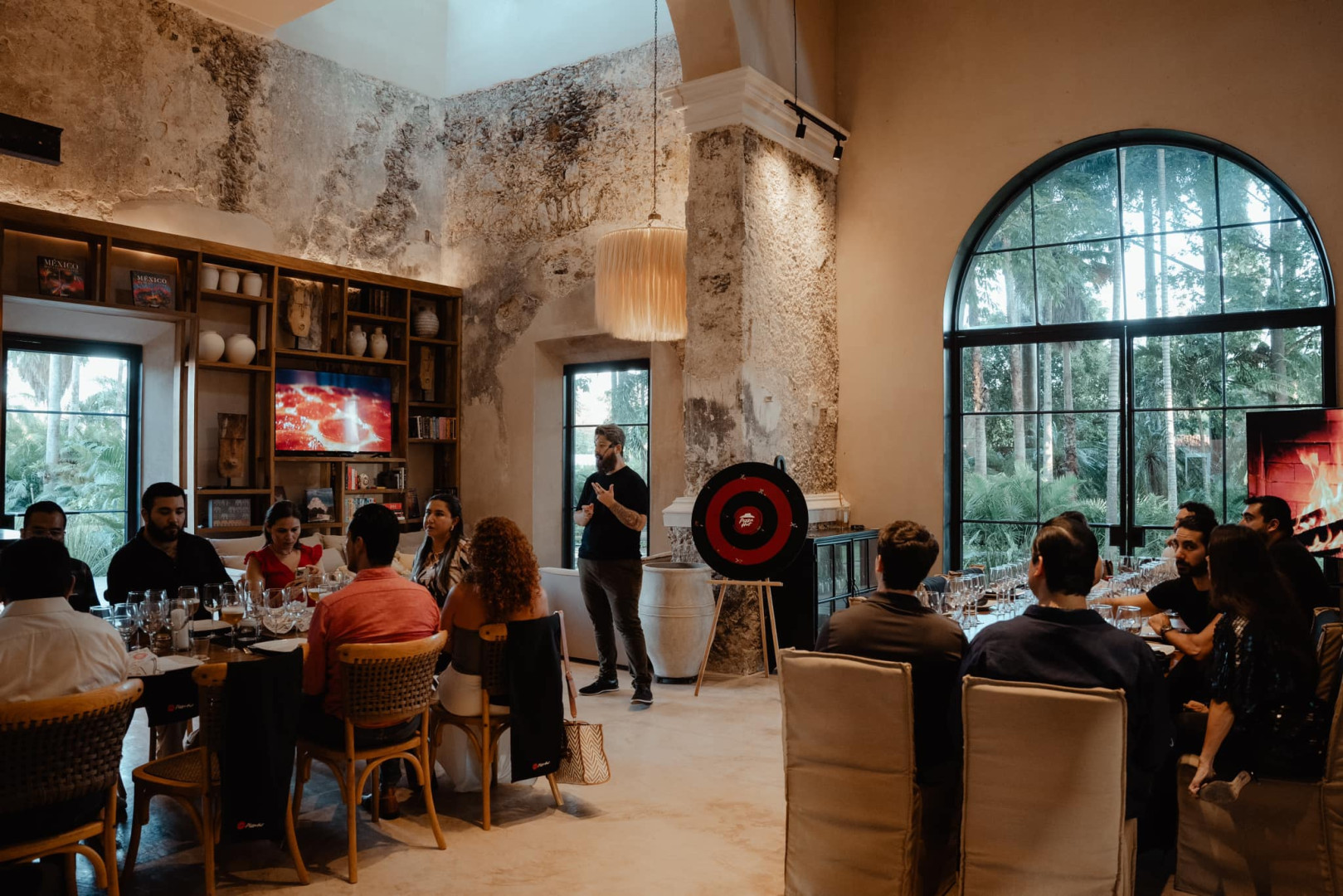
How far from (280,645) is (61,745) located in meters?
1.04

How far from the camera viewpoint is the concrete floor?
9.98 ft

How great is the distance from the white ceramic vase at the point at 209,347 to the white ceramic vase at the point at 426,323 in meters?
1.82

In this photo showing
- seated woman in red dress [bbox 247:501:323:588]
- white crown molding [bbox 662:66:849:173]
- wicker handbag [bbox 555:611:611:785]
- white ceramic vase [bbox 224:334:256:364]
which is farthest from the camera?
white ceramic vase [bbox 224:334:256:364]

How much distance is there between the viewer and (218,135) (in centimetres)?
711

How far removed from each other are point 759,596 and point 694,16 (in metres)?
3.63

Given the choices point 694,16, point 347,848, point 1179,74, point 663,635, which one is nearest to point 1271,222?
point 1179,74

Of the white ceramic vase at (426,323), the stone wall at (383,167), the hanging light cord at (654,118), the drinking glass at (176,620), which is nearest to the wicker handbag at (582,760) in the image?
the drinking glass at (176,620)

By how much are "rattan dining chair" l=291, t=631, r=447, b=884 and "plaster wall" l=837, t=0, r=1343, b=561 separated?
13.7ft

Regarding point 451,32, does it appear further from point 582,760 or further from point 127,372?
point 582,760

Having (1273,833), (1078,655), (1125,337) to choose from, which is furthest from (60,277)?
(1273,833)

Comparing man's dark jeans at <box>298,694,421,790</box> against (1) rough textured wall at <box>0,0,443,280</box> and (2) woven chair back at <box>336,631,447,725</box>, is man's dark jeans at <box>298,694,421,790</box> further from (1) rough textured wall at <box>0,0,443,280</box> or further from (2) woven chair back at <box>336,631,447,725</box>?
(1) rough textured wall at <box>0,0,443,280</box>

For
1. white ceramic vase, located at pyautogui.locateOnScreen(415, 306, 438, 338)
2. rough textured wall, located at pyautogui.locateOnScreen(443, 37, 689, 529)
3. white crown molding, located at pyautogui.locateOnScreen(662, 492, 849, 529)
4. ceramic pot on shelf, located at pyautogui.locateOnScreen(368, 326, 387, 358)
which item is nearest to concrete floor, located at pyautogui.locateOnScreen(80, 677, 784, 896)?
white crown molding, located at pyautogui.locateOnScreen(662, 492, 849, 529)

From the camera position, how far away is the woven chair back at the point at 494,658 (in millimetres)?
3510

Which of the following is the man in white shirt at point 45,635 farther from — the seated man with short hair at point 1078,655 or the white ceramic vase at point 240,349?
the white ceramic vase at point 240,349
